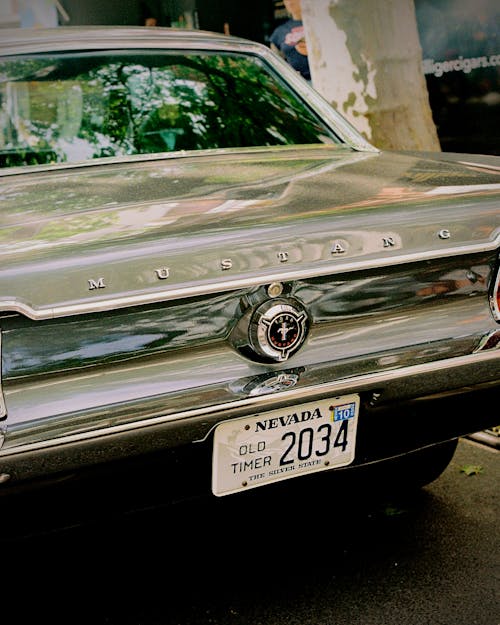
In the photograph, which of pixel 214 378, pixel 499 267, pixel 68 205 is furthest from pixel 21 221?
pixel 499 267

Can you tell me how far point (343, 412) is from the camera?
2342mm

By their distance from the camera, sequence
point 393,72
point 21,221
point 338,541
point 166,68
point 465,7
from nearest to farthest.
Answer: point 21,221 → point 338,541 → point 166,68 → point 393,72 → point 465,7

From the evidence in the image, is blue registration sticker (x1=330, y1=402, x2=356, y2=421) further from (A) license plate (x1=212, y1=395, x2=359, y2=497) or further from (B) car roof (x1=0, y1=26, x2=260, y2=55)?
(B) car roof (x1=0, y1=26, x2=260, y2=55)

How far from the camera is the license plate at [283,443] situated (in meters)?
2.23

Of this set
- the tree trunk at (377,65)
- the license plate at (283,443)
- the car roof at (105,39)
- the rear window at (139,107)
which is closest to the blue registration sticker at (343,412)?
the license plate at (283,443)

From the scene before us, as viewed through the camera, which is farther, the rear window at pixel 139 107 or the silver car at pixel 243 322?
the rear window at pixel 139 107

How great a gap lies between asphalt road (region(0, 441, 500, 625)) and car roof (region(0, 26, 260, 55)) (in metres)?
1.93

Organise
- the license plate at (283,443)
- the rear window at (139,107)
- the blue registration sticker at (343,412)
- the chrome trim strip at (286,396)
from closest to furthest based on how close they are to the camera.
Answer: the chrome trim strip at (286,396)
the license plate at (283,443)
the blue registration sticker at (343,412)
the rear window at (139,107)

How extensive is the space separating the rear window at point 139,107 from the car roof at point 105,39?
0.04 meters

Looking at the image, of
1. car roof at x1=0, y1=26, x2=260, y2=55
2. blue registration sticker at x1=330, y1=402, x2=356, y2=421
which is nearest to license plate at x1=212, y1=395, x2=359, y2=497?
blue registration sticker at x1=330, y1=402, x2=356, y2=421

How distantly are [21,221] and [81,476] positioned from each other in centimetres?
76

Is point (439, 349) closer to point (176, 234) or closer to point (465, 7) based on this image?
point (176, 234)

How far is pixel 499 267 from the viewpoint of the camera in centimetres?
257

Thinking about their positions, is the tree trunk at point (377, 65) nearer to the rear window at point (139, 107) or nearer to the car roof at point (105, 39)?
the car roof at point (105, 39)
